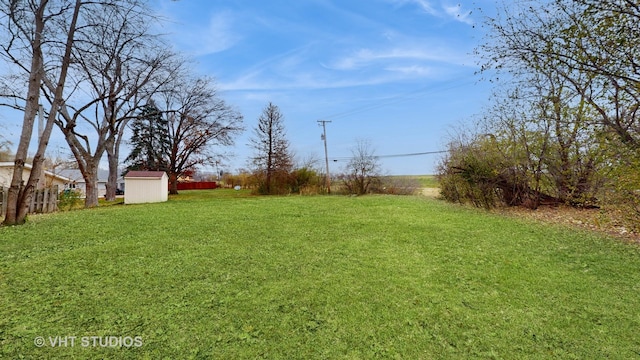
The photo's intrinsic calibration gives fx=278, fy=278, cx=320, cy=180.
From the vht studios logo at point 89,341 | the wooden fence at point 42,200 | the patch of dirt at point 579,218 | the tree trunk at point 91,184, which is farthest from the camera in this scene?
the tree trunk at point 91,184

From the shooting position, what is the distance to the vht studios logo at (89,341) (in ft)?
5.52

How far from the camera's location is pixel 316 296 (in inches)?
92.1

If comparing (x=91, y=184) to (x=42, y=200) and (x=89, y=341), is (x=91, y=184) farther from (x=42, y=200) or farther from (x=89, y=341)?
(x=89, y=341)

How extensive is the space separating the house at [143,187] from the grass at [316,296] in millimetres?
7133

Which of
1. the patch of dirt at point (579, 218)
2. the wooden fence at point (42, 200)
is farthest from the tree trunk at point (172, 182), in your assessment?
the patch of dirt at point (579, 218)

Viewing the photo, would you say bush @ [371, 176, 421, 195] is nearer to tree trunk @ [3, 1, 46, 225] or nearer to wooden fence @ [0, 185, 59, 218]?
wooden fence @ [0, 185, 59, 218]

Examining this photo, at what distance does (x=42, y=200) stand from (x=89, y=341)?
9.21 meters

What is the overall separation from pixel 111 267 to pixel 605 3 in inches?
230

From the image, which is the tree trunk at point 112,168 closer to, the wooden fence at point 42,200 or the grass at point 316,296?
the wooden fence at point 42,200

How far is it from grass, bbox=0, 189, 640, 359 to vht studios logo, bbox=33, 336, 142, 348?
0.08ft

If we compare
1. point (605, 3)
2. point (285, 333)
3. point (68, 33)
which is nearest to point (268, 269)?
point (285, 333)

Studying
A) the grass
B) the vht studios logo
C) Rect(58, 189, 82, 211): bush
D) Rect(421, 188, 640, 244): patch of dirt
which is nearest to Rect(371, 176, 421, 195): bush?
Rect(421, 188, 640, 244): patch of dirt

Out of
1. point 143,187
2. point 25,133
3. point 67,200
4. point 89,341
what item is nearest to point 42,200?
point 67,200

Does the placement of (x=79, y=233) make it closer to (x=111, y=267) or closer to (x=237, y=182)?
(x=111, y=267)
